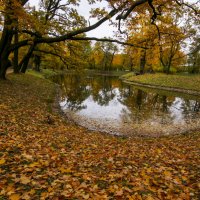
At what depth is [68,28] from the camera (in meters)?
18.3

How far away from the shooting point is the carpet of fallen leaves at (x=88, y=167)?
500cm

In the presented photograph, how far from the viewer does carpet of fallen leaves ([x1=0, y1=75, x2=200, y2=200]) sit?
5.00 m

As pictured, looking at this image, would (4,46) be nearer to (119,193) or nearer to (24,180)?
(24,180)

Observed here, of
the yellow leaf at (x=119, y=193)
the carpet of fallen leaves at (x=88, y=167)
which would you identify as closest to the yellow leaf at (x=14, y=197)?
the carpet of fallen leaves at (x=88, y=167)

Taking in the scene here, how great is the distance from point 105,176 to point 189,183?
2.15 metres

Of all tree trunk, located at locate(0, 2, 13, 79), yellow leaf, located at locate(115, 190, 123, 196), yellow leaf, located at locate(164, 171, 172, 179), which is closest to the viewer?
yellow leaf, located at locate(115, 190, 123, 196)

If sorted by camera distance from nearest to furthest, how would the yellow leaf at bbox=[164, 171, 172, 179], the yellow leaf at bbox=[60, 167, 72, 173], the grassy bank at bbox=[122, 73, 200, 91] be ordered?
the yellow leaf at bbox=[60, 167, 72, 173] < the yellow leaf at bbox=[164, 171, 172, 179] < the grassy bank at bbox=[122, 73, 200, 91]

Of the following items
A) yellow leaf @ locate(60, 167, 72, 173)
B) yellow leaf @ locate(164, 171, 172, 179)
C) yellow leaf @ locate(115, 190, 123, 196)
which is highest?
yellow leaf @ locate(115, 190, 123, 196)

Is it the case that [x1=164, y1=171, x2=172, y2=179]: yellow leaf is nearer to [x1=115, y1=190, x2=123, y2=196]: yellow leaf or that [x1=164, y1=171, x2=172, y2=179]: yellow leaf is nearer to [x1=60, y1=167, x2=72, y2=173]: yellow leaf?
[x1=115, y1=190, x2=123, y2=196]: yellow leaf

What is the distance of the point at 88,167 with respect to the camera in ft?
21.4

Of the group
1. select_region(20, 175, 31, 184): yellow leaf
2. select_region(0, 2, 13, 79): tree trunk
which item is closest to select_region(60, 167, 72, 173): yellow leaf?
select_region(20, 175, 31, 184): yellow leaf

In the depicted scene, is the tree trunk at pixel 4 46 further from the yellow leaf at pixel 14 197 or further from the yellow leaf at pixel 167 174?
the yellow leaf at pixel 167 174

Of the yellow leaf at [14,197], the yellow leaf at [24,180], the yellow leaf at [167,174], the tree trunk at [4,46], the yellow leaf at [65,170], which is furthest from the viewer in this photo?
the tree trunk at [4,46]

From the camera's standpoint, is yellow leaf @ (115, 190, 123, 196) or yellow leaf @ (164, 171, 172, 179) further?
yellow leaf @ (164, 171, 172, 179)
